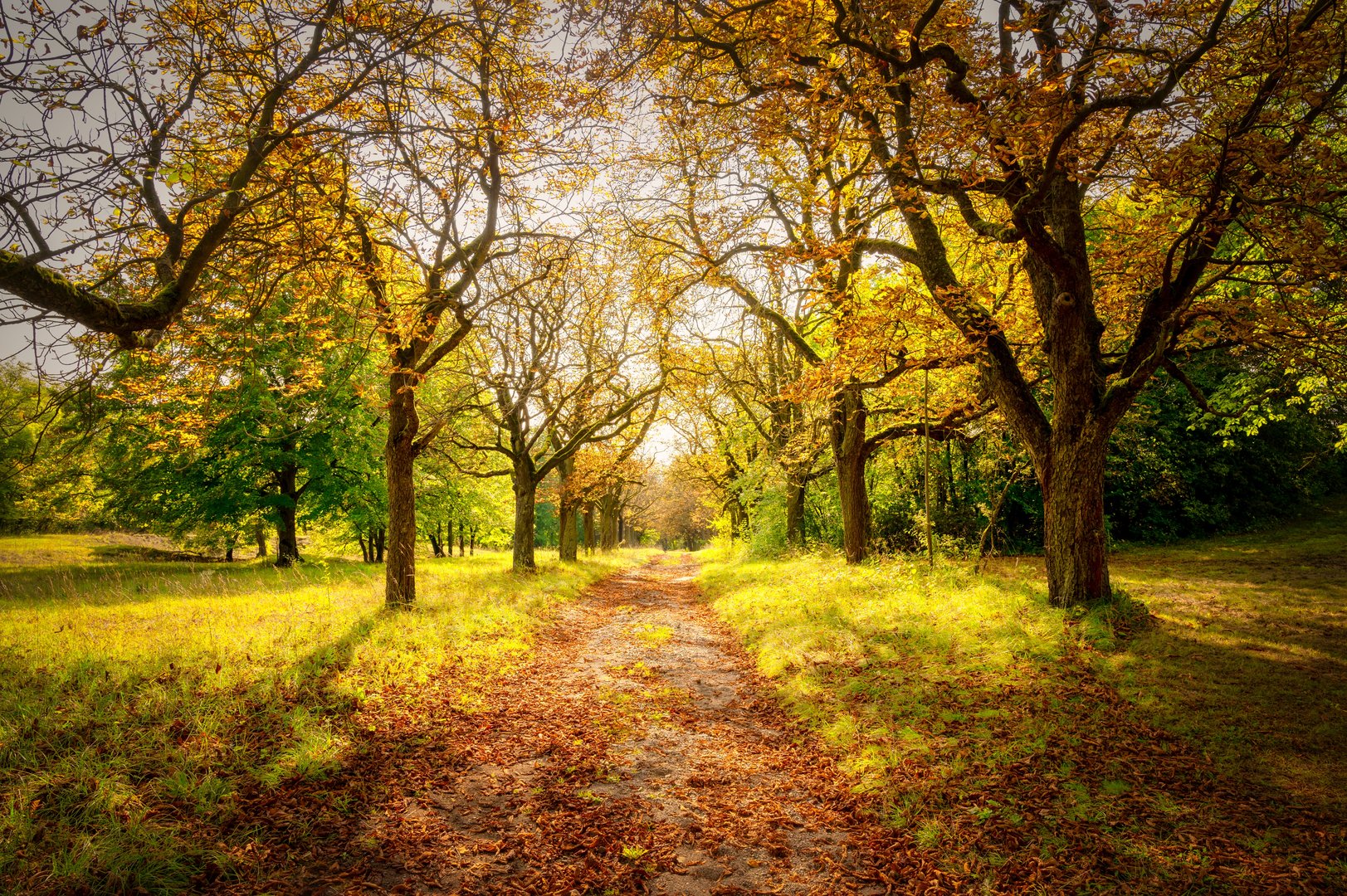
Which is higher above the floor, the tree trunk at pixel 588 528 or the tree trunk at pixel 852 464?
the tree trunk at pixel 852 464

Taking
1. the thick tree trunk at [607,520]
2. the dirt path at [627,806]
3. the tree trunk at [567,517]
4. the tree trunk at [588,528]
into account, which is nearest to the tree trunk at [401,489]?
the dirt path at [627,806]

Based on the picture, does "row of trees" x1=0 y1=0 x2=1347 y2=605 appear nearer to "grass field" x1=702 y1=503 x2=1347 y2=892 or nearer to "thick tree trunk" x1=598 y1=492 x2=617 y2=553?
"grass field" x1=702 y1=503 x2=1347 y2=892

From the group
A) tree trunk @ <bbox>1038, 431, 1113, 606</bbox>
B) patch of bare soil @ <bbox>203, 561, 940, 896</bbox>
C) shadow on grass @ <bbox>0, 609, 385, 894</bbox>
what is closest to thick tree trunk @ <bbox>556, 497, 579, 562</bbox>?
patch of bare soil @ <bbox>203, 561, 940, 896</bbox>

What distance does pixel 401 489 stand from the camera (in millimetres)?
9672

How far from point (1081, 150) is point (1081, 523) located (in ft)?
14.8

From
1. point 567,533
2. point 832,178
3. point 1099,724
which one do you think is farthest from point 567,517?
point 1099,724

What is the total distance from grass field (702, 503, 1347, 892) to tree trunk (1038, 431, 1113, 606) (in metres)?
0.47

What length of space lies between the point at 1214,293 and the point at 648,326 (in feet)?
41.7

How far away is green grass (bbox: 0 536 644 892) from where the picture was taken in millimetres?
3207

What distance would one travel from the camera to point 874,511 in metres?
19.1

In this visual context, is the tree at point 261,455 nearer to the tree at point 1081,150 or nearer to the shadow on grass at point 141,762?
the shadow on grass at point 141,762

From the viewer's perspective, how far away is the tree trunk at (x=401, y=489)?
9.53m

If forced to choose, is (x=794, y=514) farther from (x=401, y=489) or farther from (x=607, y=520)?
(x=607, y=520)

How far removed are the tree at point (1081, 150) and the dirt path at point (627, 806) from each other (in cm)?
506
